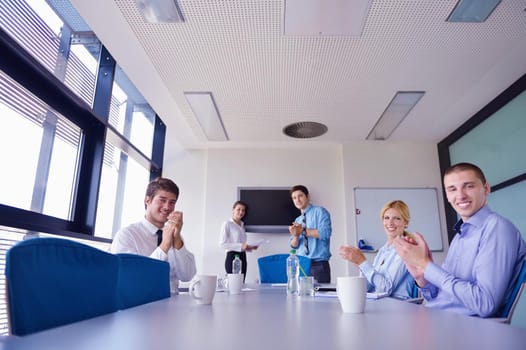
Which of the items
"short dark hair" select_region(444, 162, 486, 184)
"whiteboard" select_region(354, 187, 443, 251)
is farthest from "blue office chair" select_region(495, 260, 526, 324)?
"whiteboard" select_region(354, 187, 443, 251)

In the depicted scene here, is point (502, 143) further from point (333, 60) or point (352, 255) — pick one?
point (352, 255)

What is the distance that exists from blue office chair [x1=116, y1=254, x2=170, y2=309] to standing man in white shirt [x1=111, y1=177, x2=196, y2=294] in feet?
1.19

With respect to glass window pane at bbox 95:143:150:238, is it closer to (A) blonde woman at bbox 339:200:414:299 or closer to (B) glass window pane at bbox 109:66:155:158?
A: (B) glass window pane at bbox 109:66:155:158

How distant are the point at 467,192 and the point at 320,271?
6.20 ft

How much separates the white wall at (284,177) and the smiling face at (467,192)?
134 inches

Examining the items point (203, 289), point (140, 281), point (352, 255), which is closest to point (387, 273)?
point (352, 255)

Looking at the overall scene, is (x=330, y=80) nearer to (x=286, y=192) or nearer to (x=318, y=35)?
(x=318, y=35)

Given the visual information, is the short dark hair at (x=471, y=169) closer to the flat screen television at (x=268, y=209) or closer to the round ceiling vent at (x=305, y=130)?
the round ceiling vent at (x=305, y=130)

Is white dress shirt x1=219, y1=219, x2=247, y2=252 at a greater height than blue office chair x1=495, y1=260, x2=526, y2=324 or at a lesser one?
greater

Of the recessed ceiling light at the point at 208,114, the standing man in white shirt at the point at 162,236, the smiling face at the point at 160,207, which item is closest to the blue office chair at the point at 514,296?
the standing man in white shirt at the point at 162,236

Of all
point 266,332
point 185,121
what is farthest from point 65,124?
point 266,332

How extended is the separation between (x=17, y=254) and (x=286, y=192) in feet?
14.6

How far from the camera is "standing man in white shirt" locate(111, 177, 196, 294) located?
1.89 metres

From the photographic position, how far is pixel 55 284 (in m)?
0.80
